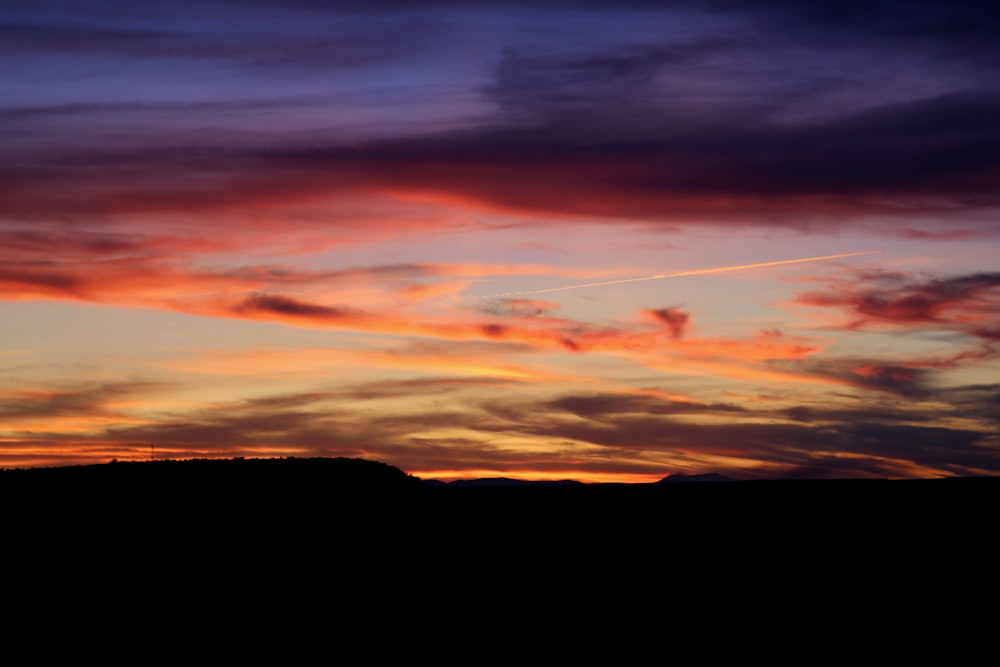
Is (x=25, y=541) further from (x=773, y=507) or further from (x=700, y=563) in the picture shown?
(x=773, y=507)

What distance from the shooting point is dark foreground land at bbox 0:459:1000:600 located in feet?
122

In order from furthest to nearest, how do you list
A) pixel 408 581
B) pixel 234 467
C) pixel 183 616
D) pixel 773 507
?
1. pixel 773 507
2. pixel 234 467
3. pixel 408 581
4. pixel 183 616

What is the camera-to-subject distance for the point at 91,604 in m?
33.2

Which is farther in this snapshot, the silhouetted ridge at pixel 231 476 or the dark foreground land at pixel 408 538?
the silhouetted ridge at pixel 231 476

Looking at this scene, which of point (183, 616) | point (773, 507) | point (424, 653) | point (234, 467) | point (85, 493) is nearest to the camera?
point (424, 653)

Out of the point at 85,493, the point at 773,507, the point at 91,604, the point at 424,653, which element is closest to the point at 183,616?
the point at 91,604

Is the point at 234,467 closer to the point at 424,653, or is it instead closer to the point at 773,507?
the point at 424,653

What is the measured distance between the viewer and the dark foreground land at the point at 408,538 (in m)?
37.2

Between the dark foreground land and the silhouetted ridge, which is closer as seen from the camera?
the dark foreground land

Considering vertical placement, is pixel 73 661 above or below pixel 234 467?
below

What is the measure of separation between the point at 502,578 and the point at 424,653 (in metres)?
10.7

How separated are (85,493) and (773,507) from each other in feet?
118

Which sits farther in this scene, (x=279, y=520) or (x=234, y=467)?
(x=234, y=467)

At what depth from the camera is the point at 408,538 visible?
142ft
